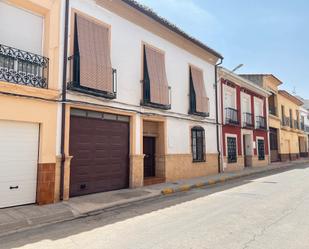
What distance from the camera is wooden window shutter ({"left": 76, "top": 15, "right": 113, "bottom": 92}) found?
30.2 feet

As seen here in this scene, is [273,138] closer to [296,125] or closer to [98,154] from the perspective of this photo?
[296,125]

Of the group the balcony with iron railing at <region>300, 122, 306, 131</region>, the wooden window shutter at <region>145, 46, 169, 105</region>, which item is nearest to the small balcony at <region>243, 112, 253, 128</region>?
the wooden window shutter at <region>145, 46, 169, 105</region>

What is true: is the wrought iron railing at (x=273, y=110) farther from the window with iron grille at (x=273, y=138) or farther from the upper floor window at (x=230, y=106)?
the upper floor window at (x=230, y=106)

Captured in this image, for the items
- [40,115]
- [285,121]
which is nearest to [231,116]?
[40,115]

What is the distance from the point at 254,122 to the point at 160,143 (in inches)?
467

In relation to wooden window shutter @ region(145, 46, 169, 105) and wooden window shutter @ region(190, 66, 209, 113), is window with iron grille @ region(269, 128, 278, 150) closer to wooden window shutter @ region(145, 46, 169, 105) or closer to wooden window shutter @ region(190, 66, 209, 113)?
wooden window shutter @ region(190, 66, 209, 113)

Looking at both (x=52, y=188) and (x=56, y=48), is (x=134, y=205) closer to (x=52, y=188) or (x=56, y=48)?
(x=52, y=188)

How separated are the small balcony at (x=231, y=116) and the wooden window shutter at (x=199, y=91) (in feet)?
9.57

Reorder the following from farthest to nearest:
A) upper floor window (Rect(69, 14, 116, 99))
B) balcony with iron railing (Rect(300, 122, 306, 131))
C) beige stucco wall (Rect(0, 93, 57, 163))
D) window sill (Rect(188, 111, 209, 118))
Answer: balcony with iron railing (Rect(300, 122, 306, 131)) < window sill (Rect(188, 111, 209, 118)) < upper floor window (Rect(69, 14, 116, 99)) < beige stucco wall (Rect(0, 93, 57, 163))

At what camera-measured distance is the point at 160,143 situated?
12844mm

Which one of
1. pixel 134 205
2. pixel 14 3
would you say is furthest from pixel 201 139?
pixel 14 3

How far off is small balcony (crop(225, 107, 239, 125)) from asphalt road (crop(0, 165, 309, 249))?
9.76 meters

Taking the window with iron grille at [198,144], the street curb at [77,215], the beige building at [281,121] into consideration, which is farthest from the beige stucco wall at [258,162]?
the street curb at [77,215]

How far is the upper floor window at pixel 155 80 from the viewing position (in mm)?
11789
